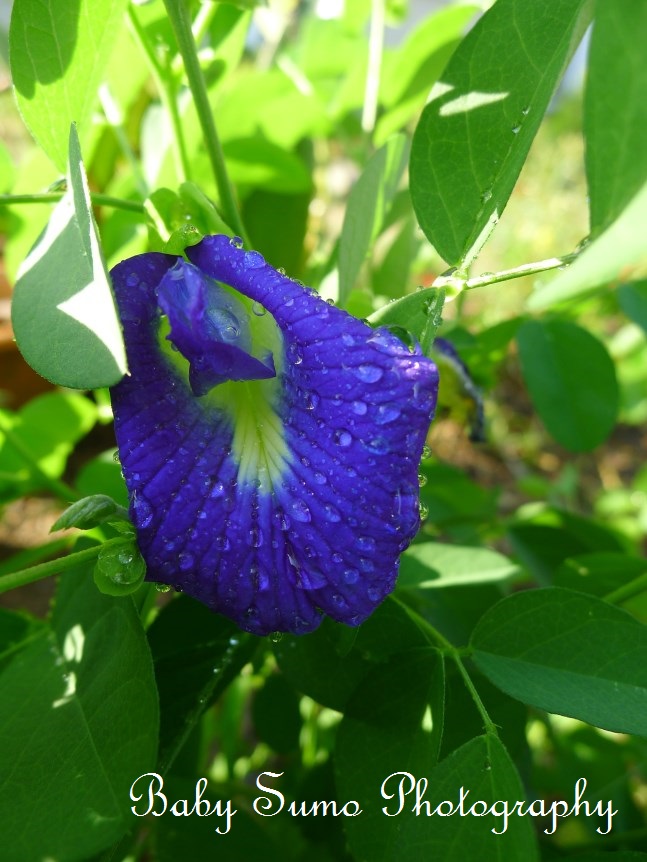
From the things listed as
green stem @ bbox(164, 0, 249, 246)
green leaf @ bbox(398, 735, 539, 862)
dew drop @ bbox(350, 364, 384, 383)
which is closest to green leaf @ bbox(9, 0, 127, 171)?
green stem @ bbox(164, 0, 249, 246)

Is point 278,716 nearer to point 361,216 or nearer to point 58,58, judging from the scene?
point 361,216

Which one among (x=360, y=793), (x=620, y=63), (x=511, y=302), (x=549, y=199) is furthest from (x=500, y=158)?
(x=549, y=199)

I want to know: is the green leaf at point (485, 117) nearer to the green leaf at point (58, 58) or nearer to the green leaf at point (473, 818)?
the green leaf at point (58, 58)

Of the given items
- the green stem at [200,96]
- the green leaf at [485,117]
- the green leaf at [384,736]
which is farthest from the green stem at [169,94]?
the green leaf at [384,736]

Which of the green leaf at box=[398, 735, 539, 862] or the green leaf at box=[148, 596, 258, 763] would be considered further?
the green leaf at box=[148, 596, 258, 763]

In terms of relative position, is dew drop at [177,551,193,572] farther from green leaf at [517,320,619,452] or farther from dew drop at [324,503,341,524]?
green leaf at [517,320,619,452]
